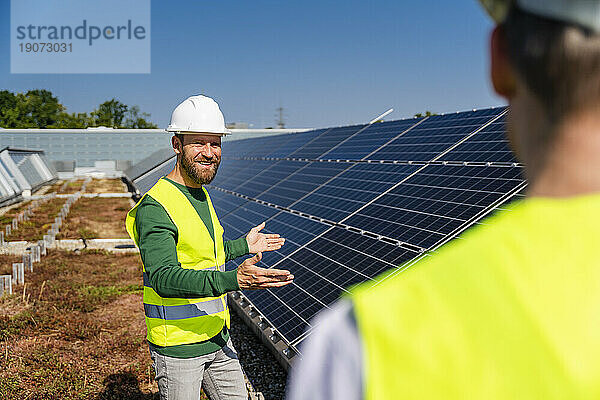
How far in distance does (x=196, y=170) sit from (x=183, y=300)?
0.95m

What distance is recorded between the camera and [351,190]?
30.3 feet

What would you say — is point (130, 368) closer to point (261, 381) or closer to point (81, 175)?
point (261, 381)

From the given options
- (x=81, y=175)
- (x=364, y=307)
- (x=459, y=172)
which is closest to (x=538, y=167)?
(x=364, y=307)

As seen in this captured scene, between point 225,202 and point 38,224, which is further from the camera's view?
point 38,224

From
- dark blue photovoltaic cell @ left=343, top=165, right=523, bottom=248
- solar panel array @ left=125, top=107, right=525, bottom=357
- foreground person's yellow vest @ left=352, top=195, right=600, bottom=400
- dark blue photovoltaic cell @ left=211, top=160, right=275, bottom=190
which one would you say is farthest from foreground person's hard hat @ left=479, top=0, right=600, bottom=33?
dark blue photovoltaic cell @ left=211, top=160, right=275, bottom=190

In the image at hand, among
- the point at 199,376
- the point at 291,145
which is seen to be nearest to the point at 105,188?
the point at 291,145

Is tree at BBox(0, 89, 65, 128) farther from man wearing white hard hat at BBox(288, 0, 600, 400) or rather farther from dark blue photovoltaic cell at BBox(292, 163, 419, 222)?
man wearing white hard hat at BBox(288, 0, 600, 400)

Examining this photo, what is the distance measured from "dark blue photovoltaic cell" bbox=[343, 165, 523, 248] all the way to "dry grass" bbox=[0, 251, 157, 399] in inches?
152

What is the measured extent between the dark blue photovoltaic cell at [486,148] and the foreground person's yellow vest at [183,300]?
5028mm

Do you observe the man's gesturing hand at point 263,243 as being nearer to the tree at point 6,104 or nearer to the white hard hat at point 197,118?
the white hard hat at point 197,118

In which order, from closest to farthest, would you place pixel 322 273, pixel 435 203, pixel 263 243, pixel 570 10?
pixel 570 10 < pixel 263 243 < pixel 322 273 < pixel 435 203

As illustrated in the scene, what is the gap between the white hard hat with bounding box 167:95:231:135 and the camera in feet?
13.3

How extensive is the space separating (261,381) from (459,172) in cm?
407

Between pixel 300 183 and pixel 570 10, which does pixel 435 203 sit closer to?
pixel 300 183
